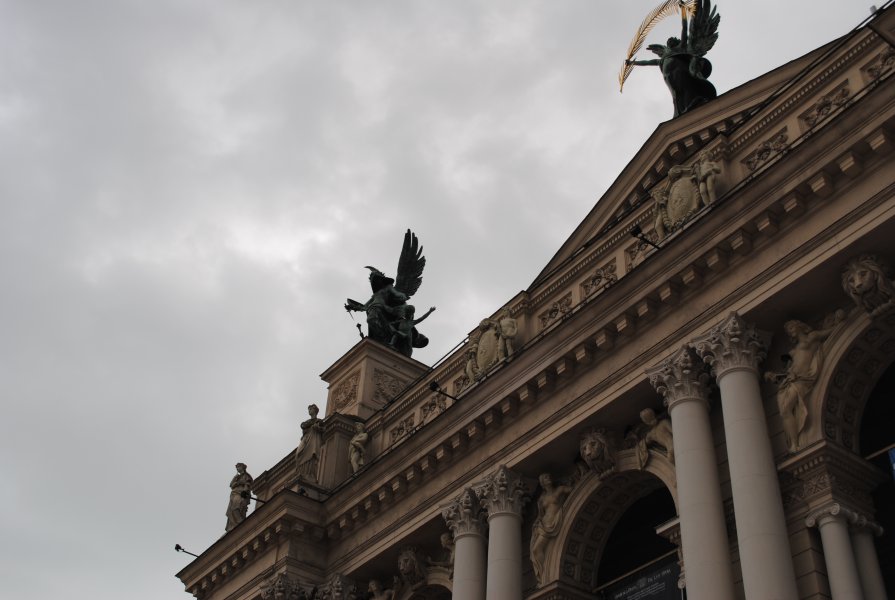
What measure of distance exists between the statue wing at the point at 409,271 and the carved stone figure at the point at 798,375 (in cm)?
1994

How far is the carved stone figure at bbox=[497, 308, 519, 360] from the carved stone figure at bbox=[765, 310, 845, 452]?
270 inches

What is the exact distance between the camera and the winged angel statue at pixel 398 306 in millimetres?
34281

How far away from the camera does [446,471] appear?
78.7 ft

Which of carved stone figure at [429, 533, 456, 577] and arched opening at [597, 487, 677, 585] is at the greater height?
carved stone figure at [429, 533, 456, 577]

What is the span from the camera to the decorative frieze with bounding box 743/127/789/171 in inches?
777

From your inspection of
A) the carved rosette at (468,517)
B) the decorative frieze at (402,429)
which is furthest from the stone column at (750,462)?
the decorative frieze at (402,429)

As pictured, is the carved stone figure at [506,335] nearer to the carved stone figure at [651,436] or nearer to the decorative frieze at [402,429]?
the decorative frieze at [402,429]

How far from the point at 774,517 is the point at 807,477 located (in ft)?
4.05

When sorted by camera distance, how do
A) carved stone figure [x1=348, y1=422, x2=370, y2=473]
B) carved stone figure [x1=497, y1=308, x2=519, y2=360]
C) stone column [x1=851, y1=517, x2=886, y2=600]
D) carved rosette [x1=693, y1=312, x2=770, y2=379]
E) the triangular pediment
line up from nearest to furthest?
stone column [x1=851, y1=517, x2=886, y2=600] < carved rosette [x1=693, y1=312, x2=770, y2=379] < the triangular pediment < carved stone figure [x1=497, y1=308, x2=519, y2=360] < carved stone figure [x1=348, y1=422, x2=370, y2=473]

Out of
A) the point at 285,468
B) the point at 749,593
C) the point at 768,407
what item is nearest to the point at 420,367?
the point at 285,468

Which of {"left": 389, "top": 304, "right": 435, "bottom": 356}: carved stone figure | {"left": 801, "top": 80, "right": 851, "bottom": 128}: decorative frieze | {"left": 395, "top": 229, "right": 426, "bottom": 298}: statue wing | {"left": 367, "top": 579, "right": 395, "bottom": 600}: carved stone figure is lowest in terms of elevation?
{"left": 367, "top": 579, "right": 395, "bottom": 600}: carved stone figure

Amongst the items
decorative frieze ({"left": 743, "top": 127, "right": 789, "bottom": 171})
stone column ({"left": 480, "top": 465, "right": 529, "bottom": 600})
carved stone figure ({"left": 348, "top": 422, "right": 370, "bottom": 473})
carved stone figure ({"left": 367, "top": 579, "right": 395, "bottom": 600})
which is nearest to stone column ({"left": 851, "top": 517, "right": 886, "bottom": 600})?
decorative frieze ({"left": 743, "top": 127, "right": 789, "bottom": 171})

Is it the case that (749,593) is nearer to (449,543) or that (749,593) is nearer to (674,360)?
(674,360)

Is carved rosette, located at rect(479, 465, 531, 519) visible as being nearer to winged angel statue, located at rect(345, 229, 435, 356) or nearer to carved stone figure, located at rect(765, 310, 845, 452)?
carved stone figure, located at rect(765, 310, 845, 452)
